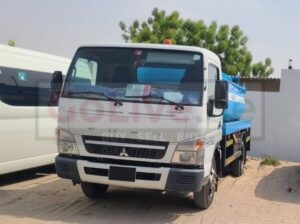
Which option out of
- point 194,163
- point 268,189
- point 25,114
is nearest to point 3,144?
point 25,114

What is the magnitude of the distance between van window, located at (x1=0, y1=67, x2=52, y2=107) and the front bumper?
8.25ft

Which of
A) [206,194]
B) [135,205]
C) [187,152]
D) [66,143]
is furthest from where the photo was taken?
[135,205]

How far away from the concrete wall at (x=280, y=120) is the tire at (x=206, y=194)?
25.5 ft

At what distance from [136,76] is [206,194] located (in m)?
2.04

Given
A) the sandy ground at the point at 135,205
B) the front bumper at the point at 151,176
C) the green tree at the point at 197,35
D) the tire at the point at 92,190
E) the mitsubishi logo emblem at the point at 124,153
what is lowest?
the sandy ground at the point at 135,205

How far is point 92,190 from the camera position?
25.0 feet

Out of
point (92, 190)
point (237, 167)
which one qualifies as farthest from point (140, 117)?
point (237, 167)

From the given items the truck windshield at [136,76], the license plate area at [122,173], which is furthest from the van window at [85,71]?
the license plate area at [122,173]

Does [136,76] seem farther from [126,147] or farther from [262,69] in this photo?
[262,69]

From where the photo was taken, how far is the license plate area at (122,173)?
6.29 m

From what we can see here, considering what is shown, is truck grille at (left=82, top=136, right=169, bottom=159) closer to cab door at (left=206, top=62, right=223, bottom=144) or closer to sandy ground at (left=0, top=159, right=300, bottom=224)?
cab door at (left=206, top=62, right=223, bottom=144)

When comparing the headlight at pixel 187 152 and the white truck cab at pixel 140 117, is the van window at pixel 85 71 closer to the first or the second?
the white truck cab at pixel 140 117

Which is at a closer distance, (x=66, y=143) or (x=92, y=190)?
(x=66, y=143)

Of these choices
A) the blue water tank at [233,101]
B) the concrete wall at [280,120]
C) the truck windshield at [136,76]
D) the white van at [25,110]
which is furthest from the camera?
the concrete wall at [280,120]
